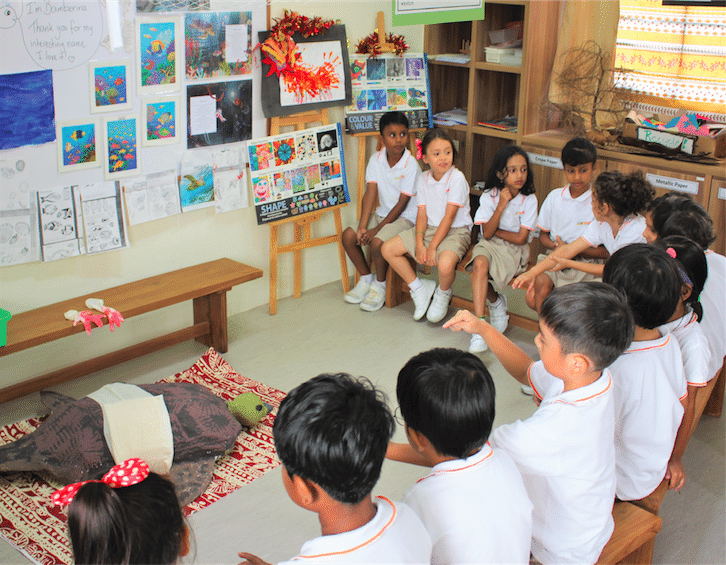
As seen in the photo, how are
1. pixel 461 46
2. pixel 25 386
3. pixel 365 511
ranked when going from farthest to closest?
pixel 461 46, pixel 25 386, pixel 365 511

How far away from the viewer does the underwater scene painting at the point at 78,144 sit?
324 centimetres

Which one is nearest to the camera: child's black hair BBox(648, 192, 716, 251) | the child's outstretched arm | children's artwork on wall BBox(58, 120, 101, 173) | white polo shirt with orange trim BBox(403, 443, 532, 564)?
white polo shirt with orange trim BBox(403, 443, 532, 564)

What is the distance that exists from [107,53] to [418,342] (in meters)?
2.10

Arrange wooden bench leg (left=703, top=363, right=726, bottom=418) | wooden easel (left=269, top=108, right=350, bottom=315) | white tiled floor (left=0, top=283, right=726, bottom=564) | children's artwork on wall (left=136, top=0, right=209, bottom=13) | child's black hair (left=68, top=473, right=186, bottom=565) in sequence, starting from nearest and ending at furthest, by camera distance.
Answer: child's black hair (left=68, top=473, right=186, bottom=565) < white tiled floor (left=0, top=283, right=726, bottom=564) < wooden bench leg (left=703, top=363, right=726, bottom=418) < children's artwork on wall (left=136, top=0, right=209, bottom=13) < wooden easel (left=269, top=108, right=350, bottom=315)

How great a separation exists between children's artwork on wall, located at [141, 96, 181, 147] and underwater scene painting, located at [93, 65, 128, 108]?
5.1 inches

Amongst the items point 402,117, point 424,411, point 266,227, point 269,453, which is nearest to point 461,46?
point 402,117

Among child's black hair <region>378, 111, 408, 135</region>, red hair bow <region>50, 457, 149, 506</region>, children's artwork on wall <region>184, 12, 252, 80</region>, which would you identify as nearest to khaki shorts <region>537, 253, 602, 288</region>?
child's black hair <region>378, 111, 408, 135</region>

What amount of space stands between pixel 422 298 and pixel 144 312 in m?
1.56

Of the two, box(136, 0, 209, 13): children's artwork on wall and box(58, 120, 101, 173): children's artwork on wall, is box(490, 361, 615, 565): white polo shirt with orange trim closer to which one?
box(58, 120, 101, 173): children's artwork on wall

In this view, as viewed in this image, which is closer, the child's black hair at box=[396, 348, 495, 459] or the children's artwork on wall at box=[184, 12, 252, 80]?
the child's black hair at box=[396, 348, 495, 459]

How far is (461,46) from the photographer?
4.91 m

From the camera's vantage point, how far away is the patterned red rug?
2.36 m

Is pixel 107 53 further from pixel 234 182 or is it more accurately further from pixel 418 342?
pixel 418 342

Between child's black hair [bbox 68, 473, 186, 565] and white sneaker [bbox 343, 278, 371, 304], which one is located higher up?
child's black hair [bbox 68, 473, 186, 565]
